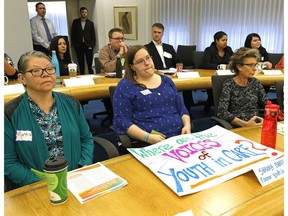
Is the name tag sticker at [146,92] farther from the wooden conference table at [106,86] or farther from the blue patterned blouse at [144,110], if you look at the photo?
the wooden conference table at [106,86]

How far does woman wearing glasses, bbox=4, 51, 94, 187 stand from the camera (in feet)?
4.80

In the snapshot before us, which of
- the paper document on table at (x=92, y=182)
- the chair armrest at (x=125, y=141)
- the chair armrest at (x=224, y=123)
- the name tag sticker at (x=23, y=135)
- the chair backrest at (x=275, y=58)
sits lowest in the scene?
the chair armrest at (x=125, y=141)

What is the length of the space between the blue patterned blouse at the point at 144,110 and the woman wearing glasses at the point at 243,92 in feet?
1.63

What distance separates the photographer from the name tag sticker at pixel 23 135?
57.7 inches

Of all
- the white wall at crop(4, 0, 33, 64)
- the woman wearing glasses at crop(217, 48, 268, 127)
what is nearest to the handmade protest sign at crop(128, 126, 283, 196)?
the woman wearing glasses at crop(217, 48, 268, 127)

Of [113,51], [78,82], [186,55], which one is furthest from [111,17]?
[78,82]

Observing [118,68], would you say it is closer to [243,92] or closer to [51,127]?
[243,92]

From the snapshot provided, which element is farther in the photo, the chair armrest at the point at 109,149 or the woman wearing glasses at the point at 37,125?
the chair armrest at the point at 109,149

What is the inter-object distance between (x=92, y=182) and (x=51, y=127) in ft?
1.68

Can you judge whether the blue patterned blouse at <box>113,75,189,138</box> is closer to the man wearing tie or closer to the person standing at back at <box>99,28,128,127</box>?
the person standing at back at <box>99,28,128,127</box>

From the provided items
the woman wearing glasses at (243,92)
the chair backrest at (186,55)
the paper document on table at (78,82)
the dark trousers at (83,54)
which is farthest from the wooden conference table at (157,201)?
the dark trousers at (83,54)

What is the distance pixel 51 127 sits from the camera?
5.15 ft

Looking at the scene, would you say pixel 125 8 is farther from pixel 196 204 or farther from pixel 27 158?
pixel 196 204

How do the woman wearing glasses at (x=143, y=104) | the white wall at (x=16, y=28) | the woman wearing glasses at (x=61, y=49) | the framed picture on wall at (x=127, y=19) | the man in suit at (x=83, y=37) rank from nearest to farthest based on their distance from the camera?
the woman wearing glasses at (x=143, y=104) → the woman wearing glasses at (x=61, y=49) → the white wall at (x=16, y=28) → the man in suit at (x=83, y=37) → the framed picture on wall at (x=127, y=19)
